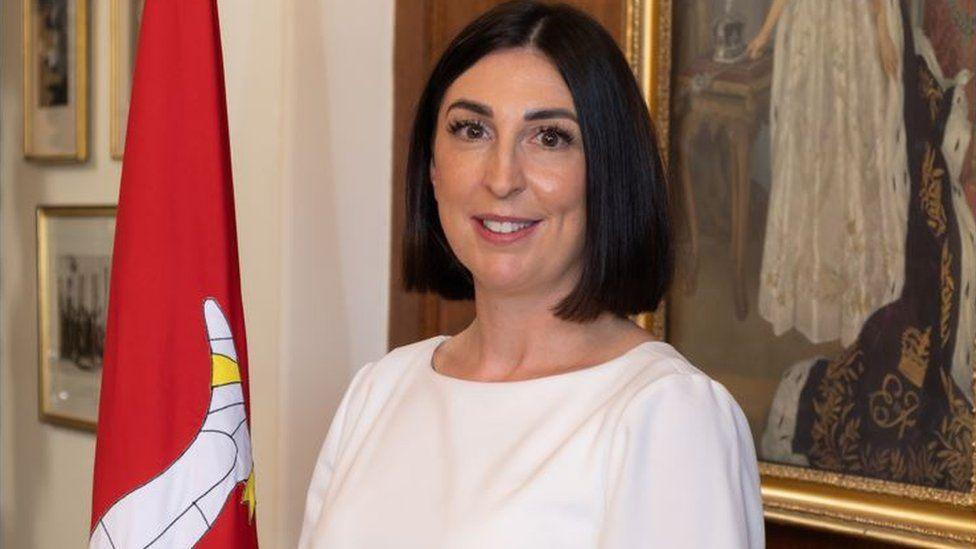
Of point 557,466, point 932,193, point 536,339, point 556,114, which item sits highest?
point 556,114

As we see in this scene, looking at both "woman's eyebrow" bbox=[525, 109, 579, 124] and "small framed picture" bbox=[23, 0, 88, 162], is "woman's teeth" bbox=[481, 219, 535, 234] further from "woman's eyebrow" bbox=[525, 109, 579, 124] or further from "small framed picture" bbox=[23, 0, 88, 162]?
"small framed picture" bbox=[23, 0, 88, 162]

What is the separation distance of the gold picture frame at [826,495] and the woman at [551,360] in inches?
23.7

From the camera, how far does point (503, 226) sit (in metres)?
1.87

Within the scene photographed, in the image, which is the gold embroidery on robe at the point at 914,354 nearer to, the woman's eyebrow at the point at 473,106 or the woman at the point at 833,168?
the woman at the point at 833,168

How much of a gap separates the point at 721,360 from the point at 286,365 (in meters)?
1.09

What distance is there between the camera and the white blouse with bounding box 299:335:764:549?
1642 millimetres

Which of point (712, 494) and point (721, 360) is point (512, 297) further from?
point (721, 360)

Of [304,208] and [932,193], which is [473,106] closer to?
[932,193]

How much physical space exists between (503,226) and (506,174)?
8cm

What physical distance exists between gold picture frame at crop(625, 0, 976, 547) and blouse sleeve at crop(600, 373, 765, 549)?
2.16 feet

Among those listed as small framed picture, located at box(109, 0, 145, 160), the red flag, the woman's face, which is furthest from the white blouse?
small framed picture, located at box(109, 0, 145, 160)

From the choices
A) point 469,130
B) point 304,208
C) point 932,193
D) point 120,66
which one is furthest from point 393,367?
point 120,66

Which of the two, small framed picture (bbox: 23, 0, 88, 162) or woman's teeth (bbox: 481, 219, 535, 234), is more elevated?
small framed picture (bbox: 23, 0, 88, 162)

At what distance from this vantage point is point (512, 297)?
6.42 ft
